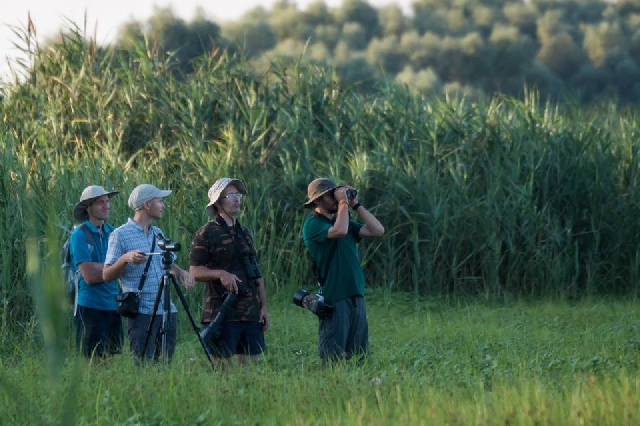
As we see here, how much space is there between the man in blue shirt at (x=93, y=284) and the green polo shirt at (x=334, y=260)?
4.86ft

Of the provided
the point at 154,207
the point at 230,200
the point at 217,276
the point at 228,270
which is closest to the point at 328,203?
the point at 230,200

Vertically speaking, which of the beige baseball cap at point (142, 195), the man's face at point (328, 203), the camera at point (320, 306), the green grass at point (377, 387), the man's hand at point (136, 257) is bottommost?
the green grass at point (377, 387)

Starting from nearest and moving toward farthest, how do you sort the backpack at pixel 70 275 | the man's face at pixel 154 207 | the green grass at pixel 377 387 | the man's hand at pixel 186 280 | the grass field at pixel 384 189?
the green grass at pixel 377 387
the man's hand at pixel 186 280
the man's face at pixel 154 207
the backpack at pixel 70 275
the grass field at pixel 384 189

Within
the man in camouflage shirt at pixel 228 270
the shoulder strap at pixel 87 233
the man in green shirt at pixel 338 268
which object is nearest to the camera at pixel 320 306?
the man in green shirt at pixel 338 268

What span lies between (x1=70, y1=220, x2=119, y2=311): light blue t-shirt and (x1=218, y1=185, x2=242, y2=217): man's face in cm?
95

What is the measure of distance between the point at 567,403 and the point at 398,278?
850cm

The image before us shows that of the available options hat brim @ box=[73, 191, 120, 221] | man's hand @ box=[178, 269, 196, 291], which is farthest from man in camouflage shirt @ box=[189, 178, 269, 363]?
hat brim @ box=[73, 191, 120, 221]

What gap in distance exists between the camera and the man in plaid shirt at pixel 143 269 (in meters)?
7.54

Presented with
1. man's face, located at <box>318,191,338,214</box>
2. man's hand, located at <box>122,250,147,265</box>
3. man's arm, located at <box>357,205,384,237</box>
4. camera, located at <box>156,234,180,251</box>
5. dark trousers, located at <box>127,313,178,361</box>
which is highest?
man's face, located at <box>318,191,338,214</box>

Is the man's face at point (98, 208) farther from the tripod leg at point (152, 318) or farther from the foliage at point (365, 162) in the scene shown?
the foliage at point (365, 162)

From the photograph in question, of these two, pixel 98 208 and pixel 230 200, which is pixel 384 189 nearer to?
pixel 230 200

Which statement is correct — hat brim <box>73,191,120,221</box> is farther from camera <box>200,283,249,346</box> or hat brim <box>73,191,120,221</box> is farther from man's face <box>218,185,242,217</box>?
camera <box>200,283,249,346</box>

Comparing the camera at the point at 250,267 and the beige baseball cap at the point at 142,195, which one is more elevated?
the beige baseball cap at the point at 142,195

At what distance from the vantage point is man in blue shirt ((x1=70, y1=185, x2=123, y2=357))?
7.85m
